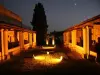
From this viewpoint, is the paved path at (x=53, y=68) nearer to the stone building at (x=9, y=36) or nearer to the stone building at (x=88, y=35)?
the stone building at (x=88, y=35)

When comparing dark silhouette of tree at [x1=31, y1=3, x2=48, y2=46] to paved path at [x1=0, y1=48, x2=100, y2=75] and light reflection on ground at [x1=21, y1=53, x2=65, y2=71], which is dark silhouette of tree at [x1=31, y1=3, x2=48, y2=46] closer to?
light reflection on ground at [x1=21, y1=53, x2=65, y2=71]

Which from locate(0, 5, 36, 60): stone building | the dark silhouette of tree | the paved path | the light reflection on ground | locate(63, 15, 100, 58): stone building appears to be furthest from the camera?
the dark silhouette of tree

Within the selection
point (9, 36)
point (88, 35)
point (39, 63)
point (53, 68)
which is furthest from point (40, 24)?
point (53, 68)

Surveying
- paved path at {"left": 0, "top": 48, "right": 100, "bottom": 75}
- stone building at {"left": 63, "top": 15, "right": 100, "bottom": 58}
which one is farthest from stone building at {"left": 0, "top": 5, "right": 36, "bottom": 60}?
stone building at {"left": 63, "top": 15, "right": 100, "bottom": 58}

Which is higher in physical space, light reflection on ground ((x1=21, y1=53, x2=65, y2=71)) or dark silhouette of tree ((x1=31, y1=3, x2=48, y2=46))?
dark silhouette of tree ((x1=31, y1=3, x2=48, y2=46))

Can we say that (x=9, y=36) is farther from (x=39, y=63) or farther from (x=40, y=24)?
(x=40, y=24)

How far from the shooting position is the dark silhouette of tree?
4869 centimetres

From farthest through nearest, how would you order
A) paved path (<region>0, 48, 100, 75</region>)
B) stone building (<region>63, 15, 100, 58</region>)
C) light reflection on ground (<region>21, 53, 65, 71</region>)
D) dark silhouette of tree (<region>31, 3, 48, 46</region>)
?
dark silhouette of tree (<region>31, 3, 48, 46</region>), stone building (<region>63, 15, 100, 58</region>), light reflection on ground (<region>21, 53, 65, 71</region>), paved path (<region>0, 48, 100, 75</region>)

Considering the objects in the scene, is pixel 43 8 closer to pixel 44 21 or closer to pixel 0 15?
pixel 44 21

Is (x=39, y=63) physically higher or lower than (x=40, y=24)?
lower

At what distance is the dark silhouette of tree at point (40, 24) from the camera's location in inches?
1917

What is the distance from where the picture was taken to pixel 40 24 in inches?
1919

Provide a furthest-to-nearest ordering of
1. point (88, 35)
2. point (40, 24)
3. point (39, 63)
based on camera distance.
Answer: point (40, 24), point (88, 35), point (39, 63)

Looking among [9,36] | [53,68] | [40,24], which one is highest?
[40,24]
